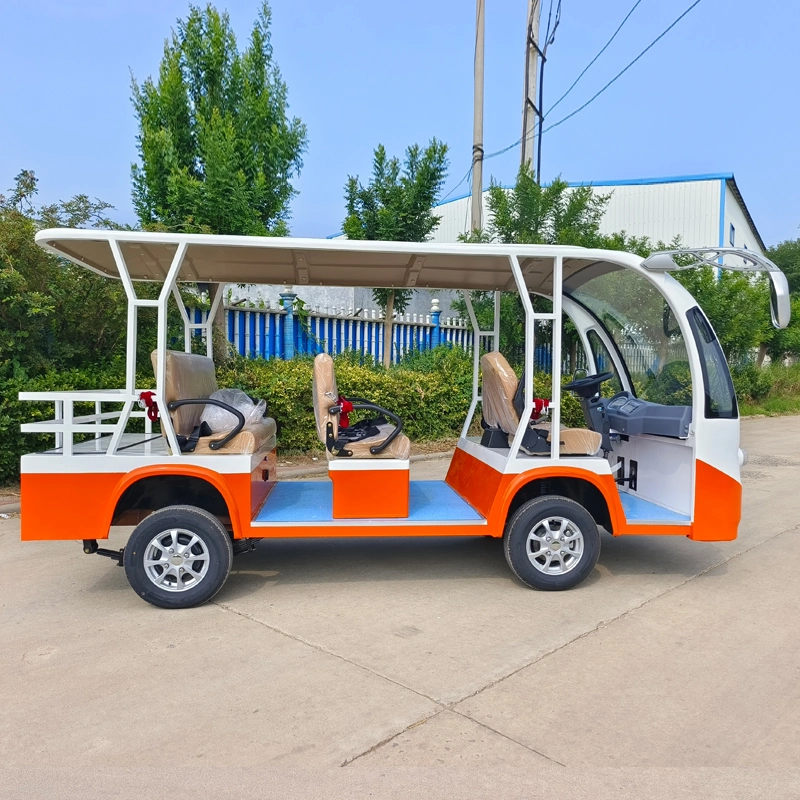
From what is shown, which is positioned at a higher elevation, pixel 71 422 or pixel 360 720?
pixel 71 422

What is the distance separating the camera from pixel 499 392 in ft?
16.1

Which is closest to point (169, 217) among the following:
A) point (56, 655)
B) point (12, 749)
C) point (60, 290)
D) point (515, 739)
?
point (60, 290)

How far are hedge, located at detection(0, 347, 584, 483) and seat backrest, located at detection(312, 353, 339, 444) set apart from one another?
3747 mm

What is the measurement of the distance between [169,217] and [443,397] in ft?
14.7

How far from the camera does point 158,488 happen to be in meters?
4.46

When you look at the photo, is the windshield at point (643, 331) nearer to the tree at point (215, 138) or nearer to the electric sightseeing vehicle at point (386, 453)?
the electric sightseeing vehicle at point (386, 453)

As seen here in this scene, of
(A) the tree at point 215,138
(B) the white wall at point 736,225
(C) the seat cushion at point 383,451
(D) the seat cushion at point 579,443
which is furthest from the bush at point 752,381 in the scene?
(C) the seat cushion at point 383,451

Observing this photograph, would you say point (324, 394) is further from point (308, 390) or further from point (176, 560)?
point (308, 390)

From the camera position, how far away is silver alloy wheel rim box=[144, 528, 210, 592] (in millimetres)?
4102

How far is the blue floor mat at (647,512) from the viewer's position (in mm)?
4457

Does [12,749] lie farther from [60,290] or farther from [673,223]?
[673,223]

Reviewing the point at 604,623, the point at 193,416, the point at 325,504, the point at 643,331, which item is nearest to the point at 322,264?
the point at 193,416

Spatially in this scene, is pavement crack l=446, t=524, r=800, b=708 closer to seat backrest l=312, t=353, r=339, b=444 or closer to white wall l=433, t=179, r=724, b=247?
seat backrest l=312, t=353, r=339, b=444

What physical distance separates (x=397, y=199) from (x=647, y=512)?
7010 mm
